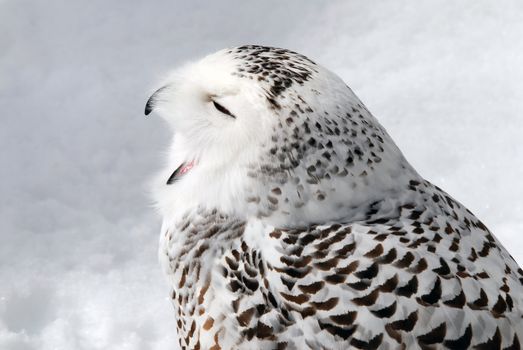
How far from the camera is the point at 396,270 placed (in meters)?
1.85

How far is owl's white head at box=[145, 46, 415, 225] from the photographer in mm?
1936

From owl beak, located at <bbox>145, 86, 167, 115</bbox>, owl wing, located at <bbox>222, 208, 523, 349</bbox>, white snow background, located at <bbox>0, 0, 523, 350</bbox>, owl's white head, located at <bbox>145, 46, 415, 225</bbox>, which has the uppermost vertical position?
white snow background, located at <bbox>0, 0, 523, 350</bbox>

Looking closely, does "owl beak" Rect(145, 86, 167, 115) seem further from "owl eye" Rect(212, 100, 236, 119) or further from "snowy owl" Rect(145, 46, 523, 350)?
"owl eye" Rect(212, 100, 236, 119)

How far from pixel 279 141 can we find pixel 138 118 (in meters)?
2.09

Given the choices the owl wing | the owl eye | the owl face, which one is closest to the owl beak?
the owl face

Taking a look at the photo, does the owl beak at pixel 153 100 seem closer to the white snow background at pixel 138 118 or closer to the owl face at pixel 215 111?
the owl face at pixel 215 111

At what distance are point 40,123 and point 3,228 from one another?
25.1 inches

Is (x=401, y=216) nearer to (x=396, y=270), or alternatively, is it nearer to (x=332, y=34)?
(x=396, y=270)

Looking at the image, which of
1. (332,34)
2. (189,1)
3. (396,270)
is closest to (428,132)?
(332,34)

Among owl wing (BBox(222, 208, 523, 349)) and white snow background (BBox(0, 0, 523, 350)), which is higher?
white snow background (BBox(0, 0, 523, 350))

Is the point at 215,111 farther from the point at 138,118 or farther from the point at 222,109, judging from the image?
the point at 138,118

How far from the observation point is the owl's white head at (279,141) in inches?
76.2

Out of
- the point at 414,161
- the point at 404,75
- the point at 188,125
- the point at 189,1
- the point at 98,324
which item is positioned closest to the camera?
the point at 188,125

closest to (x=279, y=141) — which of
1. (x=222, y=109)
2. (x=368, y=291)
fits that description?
(x=222, y=109)
